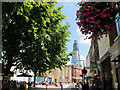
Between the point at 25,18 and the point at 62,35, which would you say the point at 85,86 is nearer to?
the point at 62,35

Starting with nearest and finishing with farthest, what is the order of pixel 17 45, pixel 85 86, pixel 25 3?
1. pixel 25 3
2. pixel 85 86
3. pixel 17 45

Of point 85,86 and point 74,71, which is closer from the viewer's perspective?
point 85,86

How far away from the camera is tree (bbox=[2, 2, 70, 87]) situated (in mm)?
12758

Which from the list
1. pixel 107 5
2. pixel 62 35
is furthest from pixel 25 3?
pixel 107 5

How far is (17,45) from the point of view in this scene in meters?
15.1

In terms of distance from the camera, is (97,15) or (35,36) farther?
(35,36)

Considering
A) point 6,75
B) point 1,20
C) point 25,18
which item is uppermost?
point 25,18

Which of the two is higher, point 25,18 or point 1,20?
point 25,18

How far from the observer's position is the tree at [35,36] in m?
12.8

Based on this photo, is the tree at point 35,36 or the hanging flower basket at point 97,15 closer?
the hanging flower basket at point 97,15

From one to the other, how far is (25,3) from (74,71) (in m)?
98.8

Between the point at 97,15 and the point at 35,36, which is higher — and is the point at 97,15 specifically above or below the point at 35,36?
below

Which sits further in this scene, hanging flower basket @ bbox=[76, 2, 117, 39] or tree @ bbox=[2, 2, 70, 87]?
tree @ bbox=[2, 2, 70, 87]

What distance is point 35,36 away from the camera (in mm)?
13242
